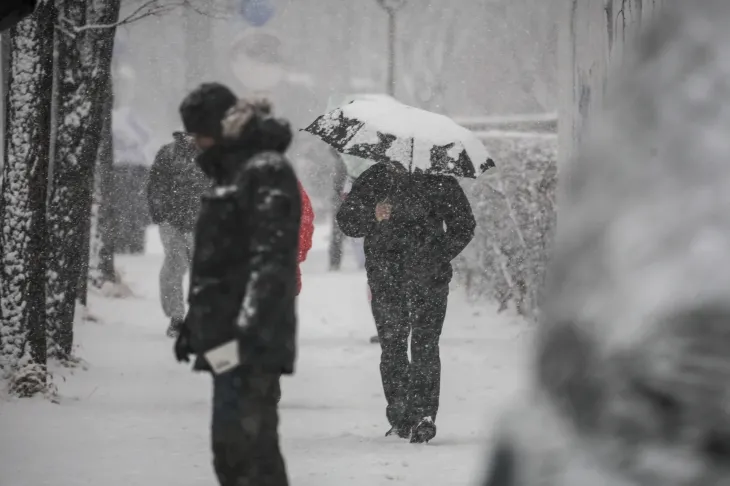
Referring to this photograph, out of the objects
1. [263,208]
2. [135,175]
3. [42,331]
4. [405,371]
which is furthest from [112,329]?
[135,175]

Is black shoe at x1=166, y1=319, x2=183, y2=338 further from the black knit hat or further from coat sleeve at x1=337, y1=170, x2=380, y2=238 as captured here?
the black knit hat

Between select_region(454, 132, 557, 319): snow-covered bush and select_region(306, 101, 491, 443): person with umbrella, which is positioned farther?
select_region(454, 132, 557, 319): snow-covered bush

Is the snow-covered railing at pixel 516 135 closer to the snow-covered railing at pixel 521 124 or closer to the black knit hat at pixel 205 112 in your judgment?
the snow-covered railing at pixel 521 124

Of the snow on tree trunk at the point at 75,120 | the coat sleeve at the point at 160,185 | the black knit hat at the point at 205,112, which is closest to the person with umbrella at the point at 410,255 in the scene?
the black knit hat at the point at 205,112

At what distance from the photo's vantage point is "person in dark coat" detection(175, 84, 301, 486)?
4328 millimetres

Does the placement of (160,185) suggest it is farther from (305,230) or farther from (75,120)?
(305,230)

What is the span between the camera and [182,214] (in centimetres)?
1159

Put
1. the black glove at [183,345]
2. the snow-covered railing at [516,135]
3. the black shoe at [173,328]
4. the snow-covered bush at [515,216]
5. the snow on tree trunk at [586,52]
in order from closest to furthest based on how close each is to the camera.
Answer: the black glove at [183,345] < the snow on tree trunk at [586,52] < the black shoe at [173,328] < the snow-covered bush at [515,216] < the snow-covered railing at [516,135]

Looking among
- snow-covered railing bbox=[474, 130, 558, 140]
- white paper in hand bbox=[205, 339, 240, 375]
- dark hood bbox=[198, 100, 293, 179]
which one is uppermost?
snow-covered railing bbox=[474, 130, 558, 140]

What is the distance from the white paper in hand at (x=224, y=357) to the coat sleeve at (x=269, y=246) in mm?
58

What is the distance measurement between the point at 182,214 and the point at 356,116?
3951mm

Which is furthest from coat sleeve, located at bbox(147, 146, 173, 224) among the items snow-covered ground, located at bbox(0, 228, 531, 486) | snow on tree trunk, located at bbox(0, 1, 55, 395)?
snow on tree trunk, located at bbox(0, 1, 55, 395)

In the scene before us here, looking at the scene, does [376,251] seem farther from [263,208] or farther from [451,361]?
[451,361]

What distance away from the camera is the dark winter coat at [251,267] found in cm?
432
